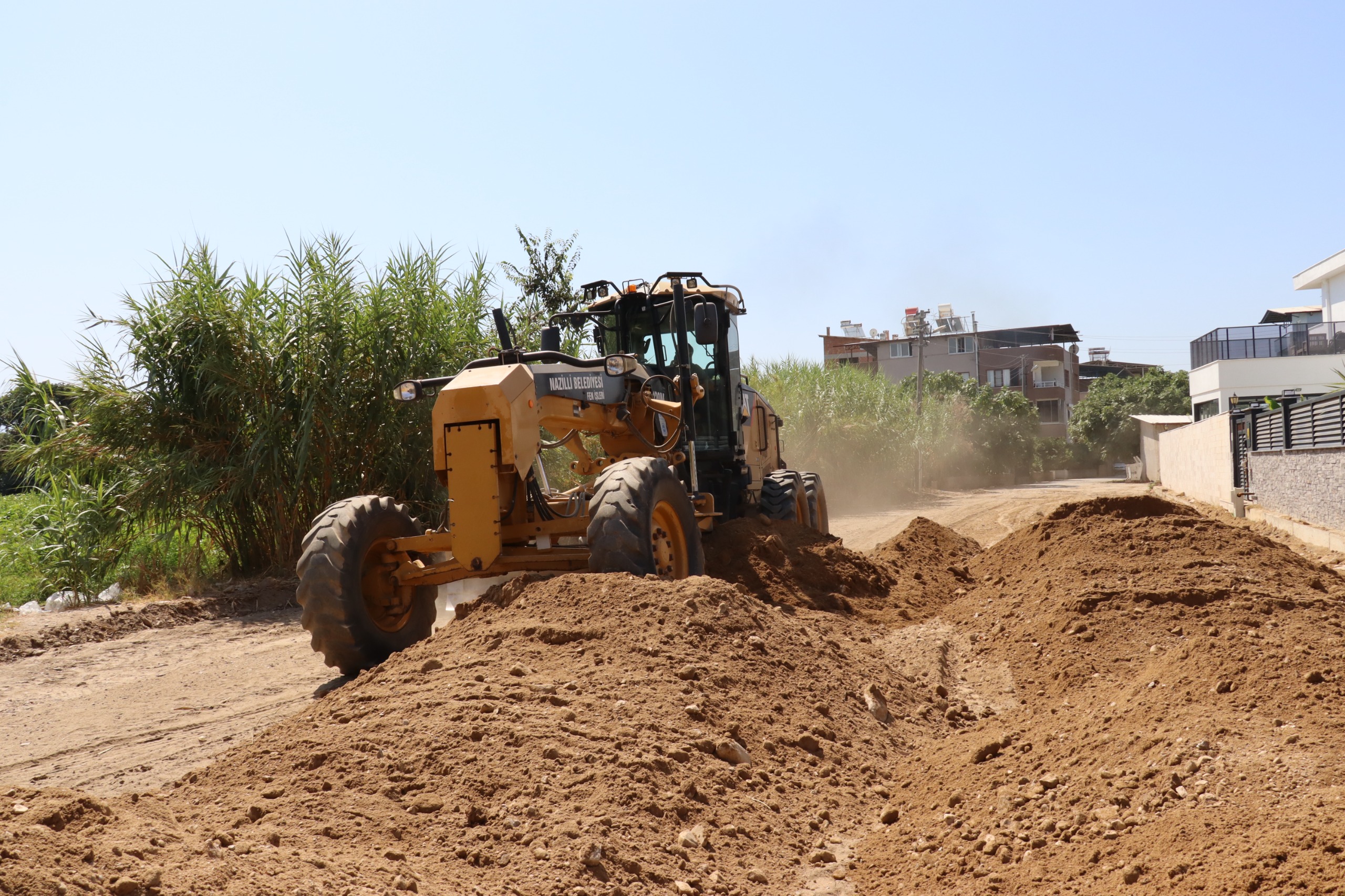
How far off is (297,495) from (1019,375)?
63001mm

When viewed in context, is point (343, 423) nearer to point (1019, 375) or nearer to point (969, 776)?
point (969, 776)

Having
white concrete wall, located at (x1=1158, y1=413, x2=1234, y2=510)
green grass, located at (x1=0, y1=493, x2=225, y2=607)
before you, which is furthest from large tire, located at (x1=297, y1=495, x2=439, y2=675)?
white concrete wall, located at (x1=1158, y1=413, x2=1234, y2=510)

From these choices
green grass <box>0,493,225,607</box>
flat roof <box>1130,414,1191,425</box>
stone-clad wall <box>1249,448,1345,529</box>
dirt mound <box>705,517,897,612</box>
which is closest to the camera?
dirt mound <box>705,517,897,612</box>

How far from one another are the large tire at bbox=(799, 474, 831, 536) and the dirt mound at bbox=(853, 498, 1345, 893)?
186 inches

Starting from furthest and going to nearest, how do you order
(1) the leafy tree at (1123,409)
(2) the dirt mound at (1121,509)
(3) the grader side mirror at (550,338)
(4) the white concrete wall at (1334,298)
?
(1) the leafy tree at (1123,409), (4) the white concrete wall at (1334,298), (2) the dirt mound at (1121,509), (3) the grader side mirror at (550,338)

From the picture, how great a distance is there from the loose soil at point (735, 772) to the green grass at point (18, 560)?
7802mm

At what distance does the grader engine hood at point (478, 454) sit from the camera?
6.20 m

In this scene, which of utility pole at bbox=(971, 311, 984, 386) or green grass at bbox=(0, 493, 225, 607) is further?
utility pole at bbox=(971, 311, 984, 386)

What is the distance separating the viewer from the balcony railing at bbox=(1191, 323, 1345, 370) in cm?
3066

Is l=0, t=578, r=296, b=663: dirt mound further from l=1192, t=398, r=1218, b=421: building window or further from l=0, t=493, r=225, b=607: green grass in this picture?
A: l=1192, t=398, r=1218, b=421: building window

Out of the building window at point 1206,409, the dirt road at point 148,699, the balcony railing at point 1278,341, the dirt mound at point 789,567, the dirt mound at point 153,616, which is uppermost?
the balcony railing at point 1278,341

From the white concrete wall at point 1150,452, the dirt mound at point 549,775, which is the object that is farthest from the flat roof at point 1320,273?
the dirt mound at point 549,775

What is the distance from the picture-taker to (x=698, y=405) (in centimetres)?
924

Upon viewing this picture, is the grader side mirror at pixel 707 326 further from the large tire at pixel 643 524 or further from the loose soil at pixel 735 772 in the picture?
the loose soil at pixel 735 772
